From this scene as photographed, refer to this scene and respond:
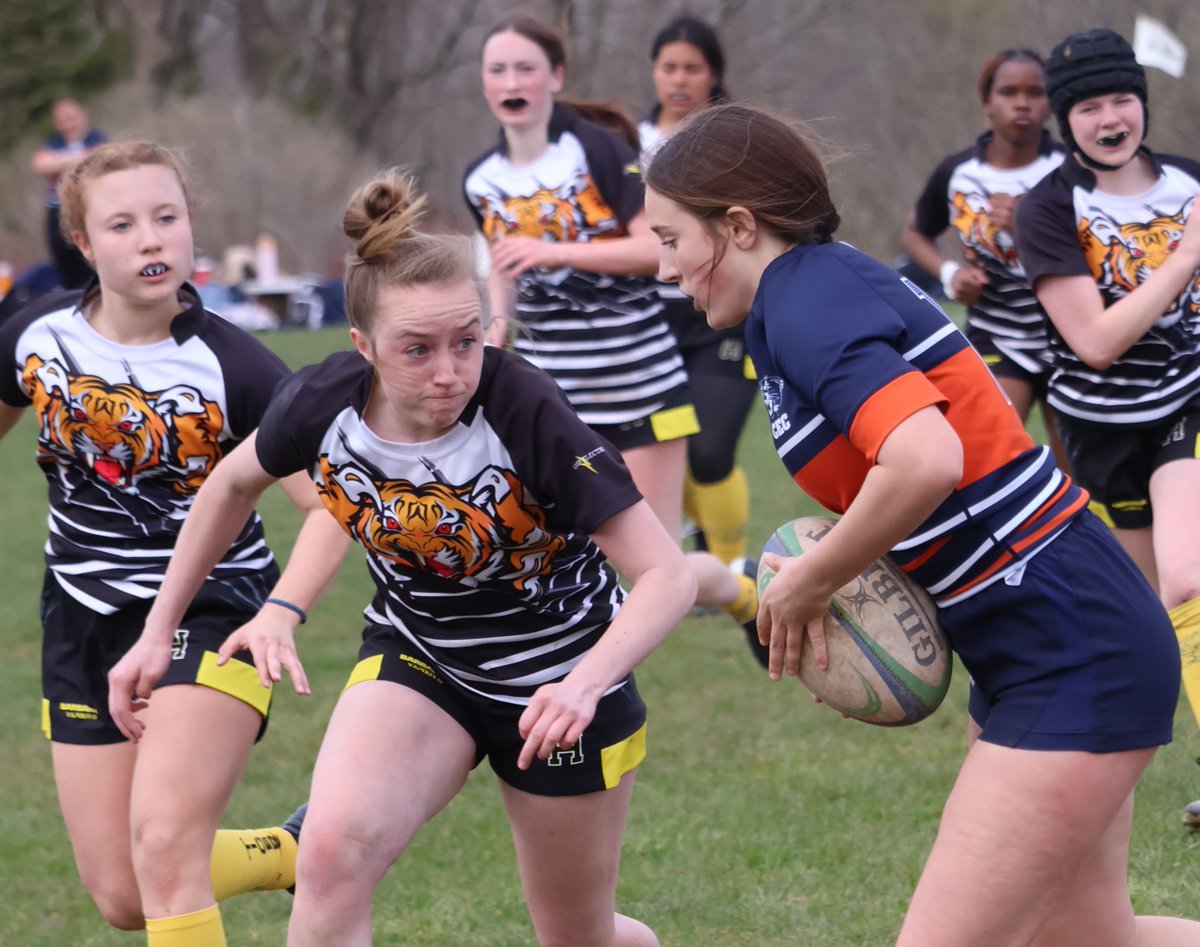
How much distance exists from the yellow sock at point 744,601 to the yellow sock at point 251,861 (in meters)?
1.90

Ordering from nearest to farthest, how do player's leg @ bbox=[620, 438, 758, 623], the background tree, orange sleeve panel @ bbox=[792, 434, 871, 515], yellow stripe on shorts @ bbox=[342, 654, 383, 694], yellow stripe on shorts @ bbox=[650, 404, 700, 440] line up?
orange sleeve panel @ bbox=[792, 434, 871, 515] < yellow stripe on shorts @ bbox=[342, 654, 383, 694] < player's leg @ bbox=[620, 438, 758, 623] < yellow stripe on shorts @ bbox=[650, 404, 700, 440] < the background tree

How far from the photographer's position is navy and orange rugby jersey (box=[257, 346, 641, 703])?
320cm

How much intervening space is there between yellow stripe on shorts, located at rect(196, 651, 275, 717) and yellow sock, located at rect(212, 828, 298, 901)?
0.39 m

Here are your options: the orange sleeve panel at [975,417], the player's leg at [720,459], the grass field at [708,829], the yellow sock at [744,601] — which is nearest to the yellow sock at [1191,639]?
the grass field at [708,829]

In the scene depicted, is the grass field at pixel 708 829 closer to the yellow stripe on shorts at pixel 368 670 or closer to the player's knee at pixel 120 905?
the player's knee at pixel 120 905

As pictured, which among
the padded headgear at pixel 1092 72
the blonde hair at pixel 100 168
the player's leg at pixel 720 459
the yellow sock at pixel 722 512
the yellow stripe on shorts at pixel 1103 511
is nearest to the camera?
the blonde hair at pixel 100 168

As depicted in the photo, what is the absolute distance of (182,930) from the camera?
3.62 metres

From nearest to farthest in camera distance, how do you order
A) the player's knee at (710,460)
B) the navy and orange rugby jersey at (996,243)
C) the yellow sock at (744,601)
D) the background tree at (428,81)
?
1. the yellow sock at (744,601)
2. the navy and orange rugby jersey at (996,243)
3. the player's knee at (710,460)
4. the background tree at (428,81)

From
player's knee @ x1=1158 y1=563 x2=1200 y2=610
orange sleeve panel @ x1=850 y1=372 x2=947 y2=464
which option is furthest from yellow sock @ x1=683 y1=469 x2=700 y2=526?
orange sleeve panel @ x1=850 y1=372 x2=947 y2=464

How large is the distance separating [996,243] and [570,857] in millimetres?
3897

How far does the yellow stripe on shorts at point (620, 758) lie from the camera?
11.2ft

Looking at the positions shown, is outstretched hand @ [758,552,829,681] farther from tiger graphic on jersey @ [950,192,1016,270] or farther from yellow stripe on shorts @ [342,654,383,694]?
tiger graphic on jersey @ [950,192,1016,270]

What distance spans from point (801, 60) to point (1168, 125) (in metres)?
20.7

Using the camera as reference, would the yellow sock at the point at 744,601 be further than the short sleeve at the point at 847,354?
Yes
